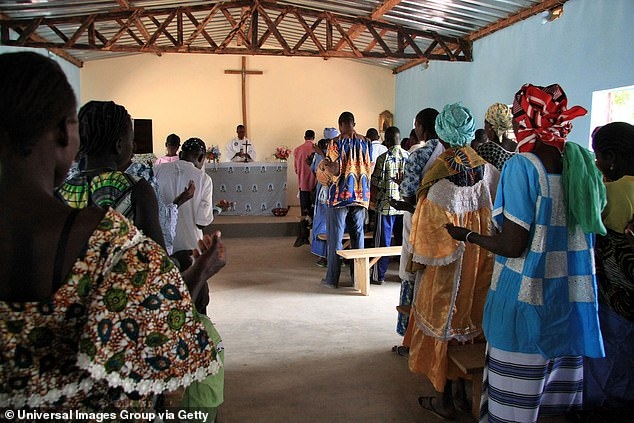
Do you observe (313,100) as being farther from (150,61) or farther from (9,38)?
(9,38)

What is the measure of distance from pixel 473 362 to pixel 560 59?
14.8 ft

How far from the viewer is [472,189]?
107 inches

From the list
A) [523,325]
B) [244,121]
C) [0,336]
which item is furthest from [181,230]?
[244,121]

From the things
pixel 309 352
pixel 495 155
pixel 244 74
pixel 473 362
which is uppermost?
pixel 244 74

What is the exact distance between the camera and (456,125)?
8.93 ft

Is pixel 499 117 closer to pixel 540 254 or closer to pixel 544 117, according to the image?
pixel 544 117

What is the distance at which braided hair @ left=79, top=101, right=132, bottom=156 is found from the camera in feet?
5.93

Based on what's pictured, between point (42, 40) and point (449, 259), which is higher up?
point (42, 40)

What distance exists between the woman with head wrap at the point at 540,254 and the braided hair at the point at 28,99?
4.83 feet

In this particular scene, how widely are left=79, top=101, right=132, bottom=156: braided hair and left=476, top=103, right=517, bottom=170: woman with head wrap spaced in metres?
2.36

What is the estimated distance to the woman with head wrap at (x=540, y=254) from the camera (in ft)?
6.00

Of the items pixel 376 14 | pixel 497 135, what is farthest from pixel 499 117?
pixel 376 14

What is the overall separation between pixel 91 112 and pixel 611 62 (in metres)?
4.82

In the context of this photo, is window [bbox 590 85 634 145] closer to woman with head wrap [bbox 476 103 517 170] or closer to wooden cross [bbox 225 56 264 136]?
woman with head wrap [bbox 476 103 517 170]
